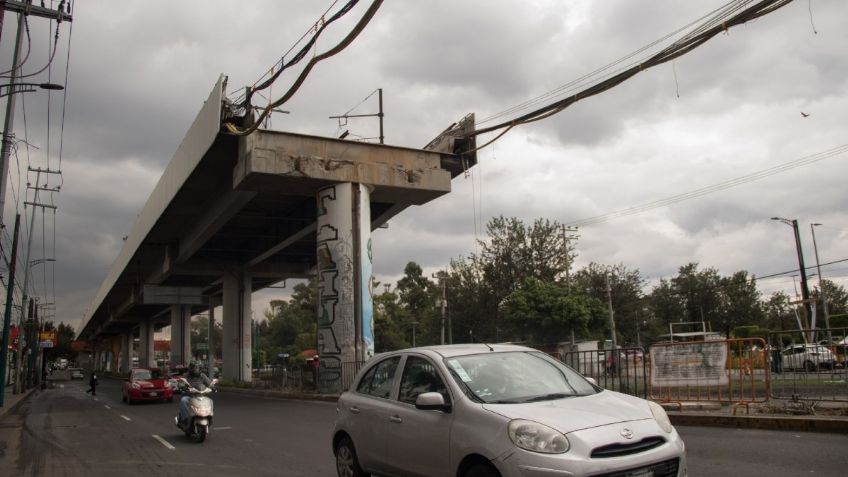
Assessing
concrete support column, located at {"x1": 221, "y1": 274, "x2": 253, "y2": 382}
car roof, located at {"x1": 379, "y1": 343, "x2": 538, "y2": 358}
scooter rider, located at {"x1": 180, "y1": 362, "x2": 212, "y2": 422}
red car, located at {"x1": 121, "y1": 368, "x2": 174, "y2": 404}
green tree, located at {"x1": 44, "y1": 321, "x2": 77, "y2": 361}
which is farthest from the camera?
green tree, located at {"x1": 44, "y1": 321, "x2": 77, "y2": 361}

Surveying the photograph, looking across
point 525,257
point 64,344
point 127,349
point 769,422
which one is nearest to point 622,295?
point 525,257

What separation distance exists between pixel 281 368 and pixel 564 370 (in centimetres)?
2911

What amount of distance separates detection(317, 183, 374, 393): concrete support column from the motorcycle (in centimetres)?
1099

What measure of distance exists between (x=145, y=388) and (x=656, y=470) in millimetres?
25276

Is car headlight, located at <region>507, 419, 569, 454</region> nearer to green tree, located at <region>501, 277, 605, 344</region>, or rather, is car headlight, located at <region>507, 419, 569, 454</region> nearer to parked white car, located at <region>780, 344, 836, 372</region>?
parked white car, located at <region>780, 344, 836, 372</region>

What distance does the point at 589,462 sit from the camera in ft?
14.3

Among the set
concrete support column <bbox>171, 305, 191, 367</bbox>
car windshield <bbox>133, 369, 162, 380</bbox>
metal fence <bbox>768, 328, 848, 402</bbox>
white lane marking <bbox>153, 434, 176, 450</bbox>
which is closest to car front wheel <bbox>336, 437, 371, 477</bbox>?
white lane marking <bbox>153, 434, 176, 450</bbox>

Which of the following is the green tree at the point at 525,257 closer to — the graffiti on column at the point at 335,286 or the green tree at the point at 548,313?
the green tree at the point at 548,313

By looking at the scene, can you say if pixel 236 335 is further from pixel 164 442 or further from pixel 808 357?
pixel 808 357

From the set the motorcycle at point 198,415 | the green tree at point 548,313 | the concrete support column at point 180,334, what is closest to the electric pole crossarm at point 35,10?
the motorcycle at point 198,415

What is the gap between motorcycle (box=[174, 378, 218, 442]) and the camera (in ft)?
39.6

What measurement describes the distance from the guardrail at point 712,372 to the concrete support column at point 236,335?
3264 cm

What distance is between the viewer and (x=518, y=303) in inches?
1704

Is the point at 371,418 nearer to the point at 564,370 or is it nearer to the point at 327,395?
the point at 564,370
